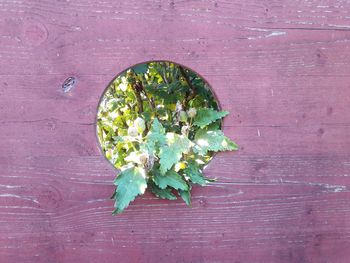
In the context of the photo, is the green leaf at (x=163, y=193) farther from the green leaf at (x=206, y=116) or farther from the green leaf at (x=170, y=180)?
the green leaf at (x=206, y=116)

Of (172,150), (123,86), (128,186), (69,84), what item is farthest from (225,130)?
(123,86)

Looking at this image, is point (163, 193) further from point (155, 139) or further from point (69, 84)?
point (69, 84)

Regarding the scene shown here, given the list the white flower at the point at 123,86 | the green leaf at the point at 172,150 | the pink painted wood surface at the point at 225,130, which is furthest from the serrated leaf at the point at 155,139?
the white flower at the point at 123,86

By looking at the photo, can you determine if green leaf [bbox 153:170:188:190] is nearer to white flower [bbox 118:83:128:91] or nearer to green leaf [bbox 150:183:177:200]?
green leaf [bbox 150:183:177:200]

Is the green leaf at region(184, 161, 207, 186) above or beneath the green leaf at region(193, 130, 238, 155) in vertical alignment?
beneath

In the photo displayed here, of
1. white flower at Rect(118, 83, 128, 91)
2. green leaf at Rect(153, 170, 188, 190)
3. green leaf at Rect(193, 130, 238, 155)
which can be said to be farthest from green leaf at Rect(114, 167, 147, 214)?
white flower at Rect(118, 83, 128, 91)

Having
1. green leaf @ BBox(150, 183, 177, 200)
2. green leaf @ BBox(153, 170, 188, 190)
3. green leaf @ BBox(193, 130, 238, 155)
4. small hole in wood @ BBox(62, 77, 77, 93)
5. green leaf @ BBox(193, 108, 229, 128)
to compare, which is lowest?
green leaf @ BBox(150, 183, 177, 200)

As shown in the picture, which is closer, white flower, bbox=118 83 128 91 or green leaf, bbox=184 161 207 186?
green leaf, bbox=184 161 207 186
